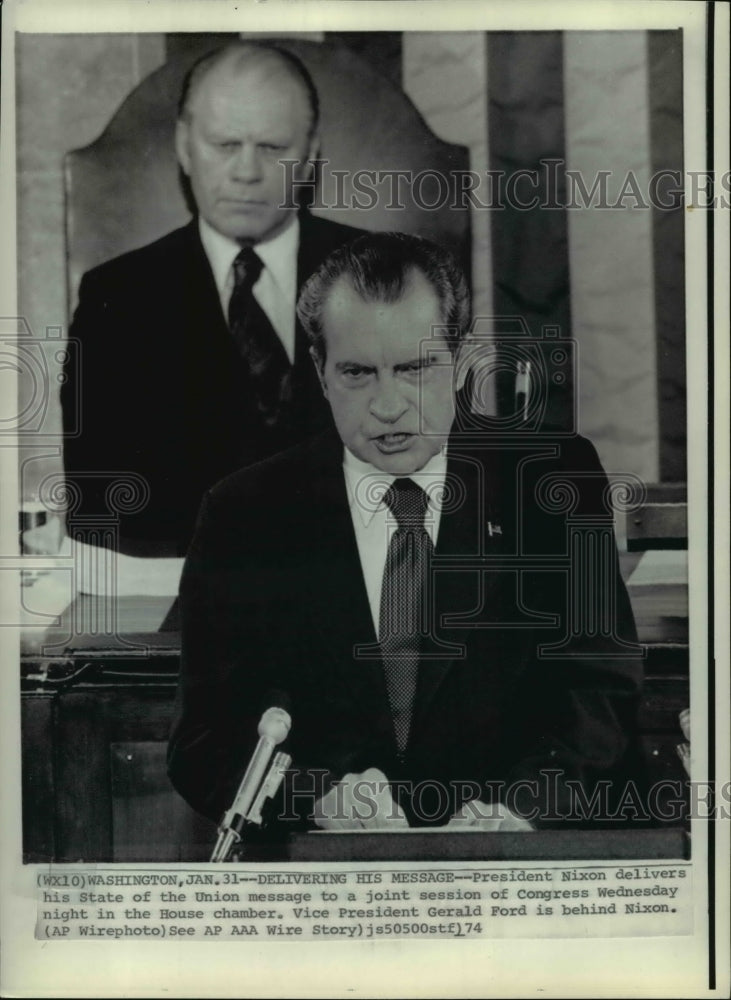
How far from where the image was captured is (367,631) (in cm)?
159

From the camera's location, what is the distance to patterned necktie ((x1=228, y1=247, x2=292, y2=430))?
5.17 ft

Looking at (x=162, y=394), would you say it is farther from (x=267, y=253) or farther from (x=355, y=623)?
(x=355, y=623)

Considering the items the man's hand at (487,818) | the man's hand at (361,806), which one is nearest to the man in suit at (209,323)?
the man's hand at (361,806)

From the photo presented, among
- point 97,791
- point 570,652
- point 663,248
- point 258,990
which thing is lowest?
point 258,990

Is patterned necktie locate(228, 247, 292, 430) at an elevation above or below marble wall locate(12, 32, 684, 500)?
below

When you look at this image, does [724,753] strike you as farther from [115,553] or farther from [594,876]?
[115,553]

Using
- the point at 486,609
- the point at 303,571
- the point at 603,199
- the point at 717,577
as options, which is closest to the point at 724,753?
the point at 717,577

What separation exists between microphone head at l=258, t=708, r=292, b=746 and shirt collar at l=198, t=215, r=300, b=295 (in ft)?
1.76

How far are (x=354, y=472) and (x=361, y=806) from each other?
1.40 ft

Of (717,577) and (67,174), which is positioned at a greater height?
(67,174)

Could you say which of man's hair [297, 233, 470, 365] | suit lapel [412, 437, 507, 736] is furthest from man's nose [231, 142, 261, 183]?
suit lapel [412, 437, 507, 736]

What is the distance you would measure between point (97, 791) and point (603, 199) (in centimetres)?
99

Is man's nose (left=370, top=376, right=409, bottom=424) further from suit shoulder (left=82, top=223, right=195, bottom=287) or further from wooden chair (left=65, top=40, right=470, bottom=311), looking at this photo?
suit shoulder (left=82, top=223, right=195, bottom=287)
